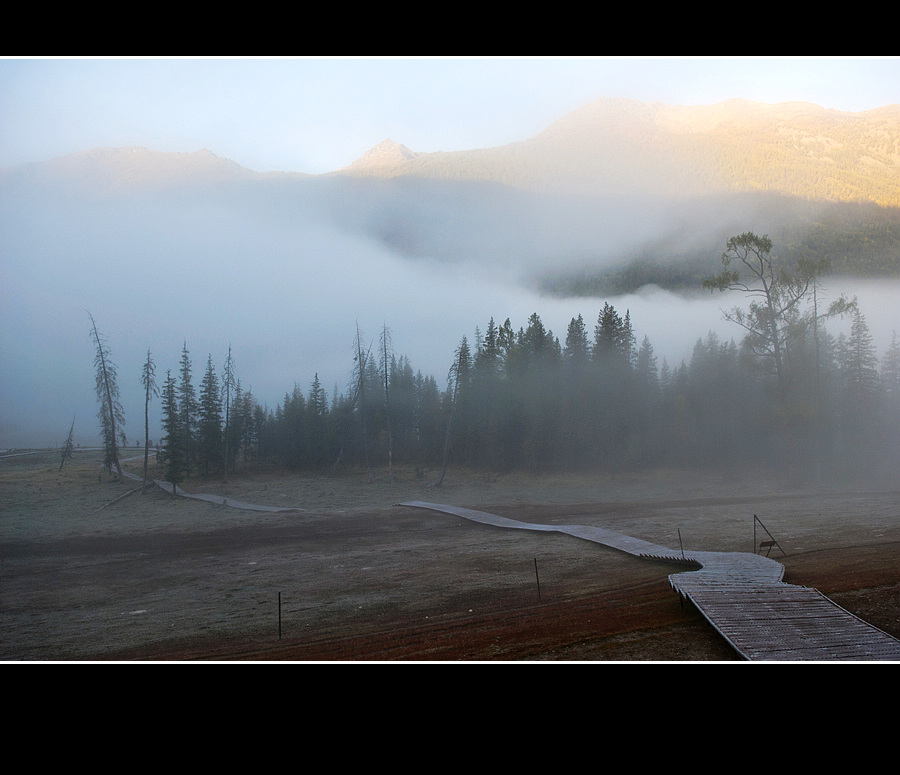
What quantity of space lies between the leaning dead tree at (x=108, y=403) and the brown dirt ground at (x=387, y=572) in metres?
1.05

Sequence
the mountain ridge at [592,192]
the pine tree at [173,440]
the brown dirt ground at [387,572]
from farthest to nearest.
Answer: the pine tree at [173,440], the mountain ridge at [592,192], the brown dirt ground at [387,572]

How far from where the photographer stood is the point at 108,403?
53.1ft

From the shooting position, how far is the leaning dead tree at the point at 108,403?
14.3 m

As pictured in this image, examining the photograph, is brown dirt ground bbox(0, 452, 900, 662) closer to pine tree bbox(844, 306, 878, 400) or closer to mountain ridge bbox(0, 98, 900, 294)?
pine tree bbox(844, 306, 878, 400)

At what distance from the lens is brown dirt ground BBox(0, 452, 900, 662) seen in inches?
245

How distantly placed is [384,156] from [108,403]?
427 inches

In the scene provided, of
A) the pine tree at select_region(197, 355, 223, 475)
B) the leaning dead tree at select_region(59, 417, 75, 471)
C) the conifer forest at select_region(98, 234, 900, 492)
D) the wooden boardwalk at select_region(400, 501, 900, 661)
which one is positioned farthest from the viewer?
the pine tree at select_region(197, 355, 223, 475)

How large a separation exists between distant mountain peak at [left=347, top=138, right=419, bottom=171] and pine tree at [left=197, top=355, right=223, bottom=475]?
539 inches

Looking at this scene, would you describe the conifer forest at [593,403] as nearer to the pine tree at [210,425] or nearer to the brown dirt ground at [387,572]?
the pine tree at [210,425]

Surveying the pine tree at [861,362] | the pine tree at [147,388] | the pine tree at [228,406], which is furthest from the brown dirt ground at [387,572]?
the pine tree at [228,406]

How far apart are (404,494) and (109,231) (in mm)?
16440

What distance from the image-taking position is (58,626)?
7.84 meters

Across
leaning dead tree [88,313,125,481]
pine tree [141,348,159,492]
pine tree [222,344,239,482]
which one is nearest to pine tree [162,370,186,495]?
pine tree [141,348,159,492]
